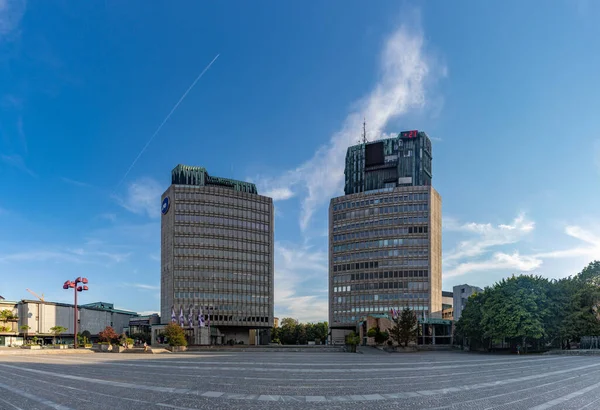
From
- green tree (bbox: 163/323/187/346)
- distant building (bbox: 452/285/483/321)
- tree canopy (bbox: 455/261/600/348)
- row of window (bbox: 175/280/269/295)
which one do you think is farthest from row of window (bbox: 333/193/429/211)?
green tree (bbox: 163/323/187/346)

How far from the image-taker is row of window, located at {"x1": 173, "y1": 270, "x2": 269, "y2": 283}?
14912 cm

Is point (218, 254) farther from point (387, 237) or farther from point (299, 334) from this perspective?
point (387, 237)

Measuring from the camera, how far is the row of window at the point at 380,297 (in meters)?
137

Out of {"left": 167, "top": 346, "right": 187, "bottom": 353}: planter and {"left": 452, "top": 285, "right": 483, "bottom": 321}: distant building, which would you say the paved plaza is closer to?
{"left": 167, "top": 346, "right": 187, "bottom": 353}: planter

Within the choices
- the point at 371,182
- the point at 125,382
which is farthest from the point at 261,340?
the point at 125,382

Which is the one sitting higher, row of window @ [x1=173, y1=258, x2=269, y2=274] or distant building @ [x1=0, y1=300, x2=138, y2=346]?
row of window @ [x1=173, y1=258, x2=269, y2=274]

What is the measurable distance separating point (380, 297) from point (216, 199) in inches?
2386

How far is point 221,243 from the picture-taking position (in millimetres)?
154875

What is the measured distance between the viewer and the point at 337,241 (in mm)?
153250

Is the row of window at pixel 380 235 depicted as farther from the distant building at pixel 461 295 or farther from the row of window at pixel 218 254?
the distant building at pixel 461 295

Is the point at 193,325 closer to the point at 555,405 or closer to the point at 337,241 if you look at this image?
the point at 337,241

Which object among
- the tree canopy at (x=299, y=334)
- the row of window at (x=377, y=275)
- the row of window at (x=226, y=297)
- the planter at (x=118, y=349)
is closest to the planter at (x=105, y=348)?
the planter at (x=118, y=349)

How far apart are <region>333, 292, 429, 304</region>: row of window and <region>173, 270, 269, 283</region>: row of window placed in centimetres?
2852

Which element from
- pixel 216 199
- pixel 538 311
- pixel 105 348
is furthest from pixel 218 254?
pixel 538 311
